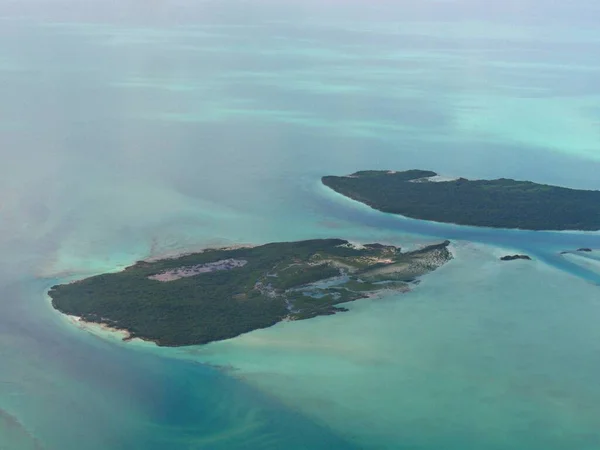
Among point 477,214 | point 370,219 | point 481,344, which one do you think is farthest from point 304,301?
point 477,214

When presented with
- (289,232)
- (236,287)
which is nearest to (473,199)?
(289,232)

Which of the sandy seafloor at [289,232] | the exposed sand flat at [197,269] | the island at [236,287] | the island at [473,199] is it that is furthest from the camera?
the island at [473,199]

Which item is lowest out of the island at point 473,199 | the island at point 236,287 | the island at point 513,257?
the island at point 236,287

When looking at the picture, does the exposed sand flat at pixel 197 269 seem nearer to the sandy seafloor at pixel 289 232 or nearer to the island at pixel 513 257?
the sandy seafloor at pixel 289 232

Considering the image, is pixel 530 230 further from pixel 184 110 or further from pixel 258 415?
pixel 184 110

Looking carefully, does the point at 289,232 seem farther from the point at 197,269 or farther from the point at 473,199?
the point at 473,199

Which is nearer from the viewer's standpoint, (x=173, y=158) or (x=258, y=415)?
(x=258, y=415)

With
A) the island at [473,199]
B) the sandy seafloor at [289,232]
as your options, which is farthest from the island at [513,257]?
the island at [473,199]

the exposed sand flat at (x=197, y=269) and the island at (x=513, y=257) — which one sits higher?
the island at (x=513, y=257)
